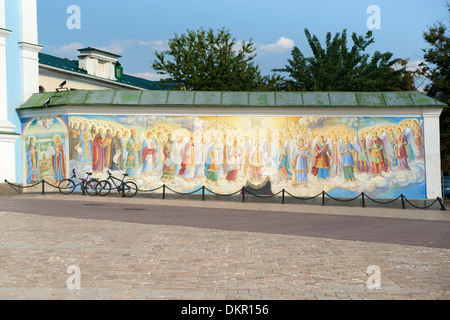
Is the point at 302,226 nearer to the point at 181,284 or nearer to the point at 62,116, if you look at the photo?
the point at 181,284

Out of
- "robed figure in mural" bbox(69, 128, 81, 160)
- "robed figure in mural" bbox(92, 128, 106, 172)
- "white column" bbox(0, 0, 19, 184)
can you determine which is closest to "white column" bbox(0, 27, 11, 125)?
"white column" bbox(0, 0, 19, 184)

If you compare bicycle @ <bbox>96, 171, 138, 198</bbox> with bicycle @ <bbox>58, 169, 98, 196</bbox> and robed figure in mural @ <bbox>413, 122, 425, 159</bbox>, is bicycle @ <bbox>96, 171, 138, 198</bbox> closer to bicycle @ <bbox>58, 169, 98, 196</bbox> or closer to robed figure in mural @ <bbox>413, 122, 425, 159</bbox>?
bicycle @ <bbox>58, 169, 98, 196</bbox>

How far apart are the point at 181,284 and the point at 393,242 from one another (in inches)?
209

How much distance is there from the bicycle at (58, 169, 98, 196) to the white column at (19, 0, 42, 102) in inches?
200

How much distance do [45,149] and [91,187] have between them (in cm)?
297

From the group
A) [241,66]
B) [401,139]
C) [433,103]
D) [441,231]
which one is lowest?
[441,231]

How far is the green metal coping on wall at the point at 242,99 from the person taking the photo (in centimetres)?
2320

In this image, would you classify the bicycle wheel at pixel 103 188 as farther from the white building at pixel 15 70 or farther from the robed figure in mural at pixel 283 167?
the robed figure in mural at pixel 283 167

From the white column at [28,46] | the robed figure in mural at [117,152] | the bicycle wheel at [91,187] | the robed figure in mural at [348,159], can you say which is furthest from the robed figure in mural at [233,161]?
the white column at [28,46]

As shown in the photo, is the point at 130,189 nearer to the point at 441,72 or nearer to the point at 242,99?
the point at 242,99

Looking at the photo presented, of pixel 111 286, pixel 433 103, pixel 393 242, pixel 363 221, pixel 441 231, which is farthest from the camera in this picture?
pixel 433 103

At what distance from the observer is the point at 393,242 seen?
1049cm

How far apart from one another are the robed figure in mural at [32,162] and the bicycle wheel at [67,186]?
5.29ft

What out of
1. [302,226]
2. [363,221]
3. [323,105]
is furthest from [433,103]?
[302,226]
